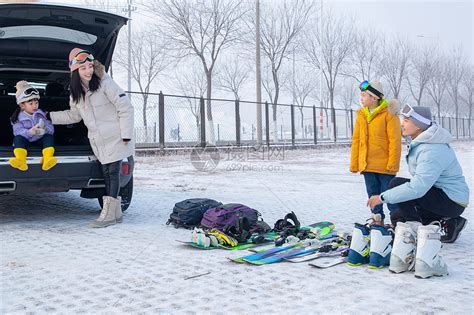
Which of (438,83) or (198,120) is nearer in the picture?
(198,120)

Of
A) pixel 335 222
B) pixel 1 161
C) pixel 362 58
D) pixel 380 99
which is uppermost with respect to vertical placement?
pixel 362 58

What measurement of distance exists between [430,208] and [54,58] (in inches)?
159

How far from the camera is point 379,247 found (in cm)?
279

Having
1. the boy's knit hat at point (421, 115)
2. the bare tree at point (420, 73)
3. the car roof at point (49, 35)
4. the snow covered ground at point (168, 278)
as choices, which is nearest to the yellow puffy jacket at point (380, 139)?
the snow covered ground at point (168, 278)

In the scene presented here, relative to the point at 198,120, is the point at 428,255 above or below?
below

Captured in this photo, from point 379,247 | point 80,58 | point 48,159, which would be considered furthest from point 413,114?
point 48,159

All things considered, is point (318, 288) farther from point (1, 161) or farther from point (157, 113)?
point (157, 113)

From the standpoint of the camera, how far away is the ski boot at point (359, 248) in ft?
9.42

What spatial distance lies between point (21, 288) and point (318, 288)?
1.71m

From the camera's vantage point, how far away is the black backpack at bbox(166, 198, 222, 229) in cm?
415

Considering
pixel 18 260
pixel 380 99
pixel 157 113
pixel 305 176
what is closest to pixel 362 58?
pixel 157 113

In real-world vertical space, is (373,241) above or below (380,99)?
below

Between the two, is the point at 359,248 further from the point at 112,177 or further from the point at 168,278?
the point at 112,177

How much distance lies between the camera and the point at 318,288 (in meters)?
2.43
